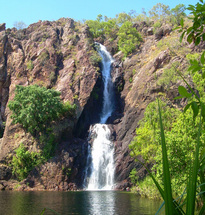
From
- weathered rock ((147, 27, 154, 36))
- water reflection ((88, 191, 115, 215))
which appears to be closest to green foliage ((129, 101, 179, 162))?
water reflection ((88, 191, 115, 215))

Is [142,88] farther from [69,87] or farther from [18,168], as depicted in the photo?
[18,168]

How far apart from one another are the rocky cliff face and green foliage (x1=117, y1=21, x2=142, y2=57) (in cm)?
147

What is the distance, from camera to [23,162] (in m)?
32.4

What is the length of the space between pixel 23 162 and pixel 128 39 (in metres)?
31.9

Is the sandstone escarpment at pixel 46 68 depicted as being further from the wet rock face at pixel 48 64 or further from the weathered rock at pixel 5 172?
the weathered rock at pixel 5 172

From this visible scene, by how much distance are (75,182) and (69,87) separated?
15.6 m

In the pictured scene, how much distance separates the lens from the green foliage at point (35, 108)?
32594 mm

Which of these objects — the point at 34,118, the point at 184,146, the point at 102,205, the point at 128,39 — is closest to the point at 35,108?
the point at 34,118

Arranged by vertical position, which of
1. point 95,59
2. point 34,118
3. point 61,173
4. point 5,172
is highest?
point 95,59

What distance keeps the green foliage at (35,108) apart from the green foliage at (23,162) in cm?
328

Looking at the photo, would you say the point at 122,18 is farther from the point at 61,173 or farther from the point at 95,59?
the point at 61,173

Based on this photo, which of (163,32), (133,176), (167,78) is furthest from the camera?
(163,32)

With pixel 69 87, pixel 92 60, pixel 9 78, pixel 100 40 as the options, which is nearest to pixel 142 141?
pixel 69 87

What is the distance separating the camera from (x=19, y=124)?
3691cm
